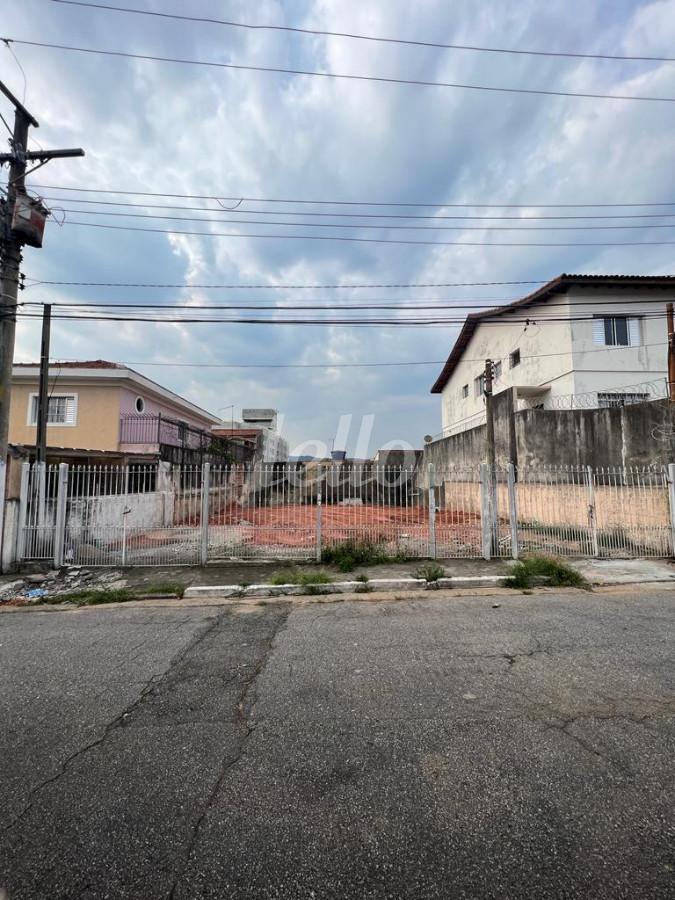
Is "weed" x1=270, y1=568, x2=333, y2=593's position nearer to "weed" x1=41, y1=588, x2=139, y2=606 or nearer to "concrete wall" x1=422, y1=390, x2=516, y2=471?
"weed" x1=41, y1=588, x2=139, y2=606

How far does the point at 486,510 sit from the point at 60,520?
8.35m

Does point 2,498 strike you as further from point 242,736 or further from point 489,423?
point 489,423

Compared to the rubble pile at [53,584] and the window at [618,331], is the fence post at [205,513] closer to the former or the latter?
the rubble pile at [53,584]

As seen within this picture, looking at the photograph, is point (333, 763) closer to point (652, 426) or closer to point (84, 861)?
point (84, 861)

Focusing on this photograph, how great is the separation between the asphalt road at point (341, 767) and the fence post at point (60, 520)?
148 inches

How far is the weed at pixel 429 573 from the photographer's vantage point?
672cm

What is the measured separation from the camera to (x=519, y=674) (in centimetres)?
336

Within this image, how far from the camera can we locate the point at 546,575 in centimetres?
680

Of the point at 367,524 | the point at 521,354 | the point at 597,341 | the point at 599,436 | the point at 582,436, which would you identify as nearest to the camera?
the point at 367,524

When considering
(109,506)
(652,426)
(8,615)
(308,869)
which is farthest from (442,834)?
(652,426)

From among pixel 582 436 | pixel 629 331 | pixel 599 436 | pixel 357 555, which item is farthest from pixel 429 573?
pixel 629 331

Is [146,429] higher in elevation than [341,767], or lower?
higher

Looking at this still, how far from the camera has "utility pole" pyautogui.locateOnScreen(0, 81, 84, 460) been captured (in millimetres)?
7305

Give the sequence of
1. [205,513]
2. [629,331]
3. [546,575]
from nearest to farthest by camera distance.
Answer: [546,575], [205,513], [629,331]
